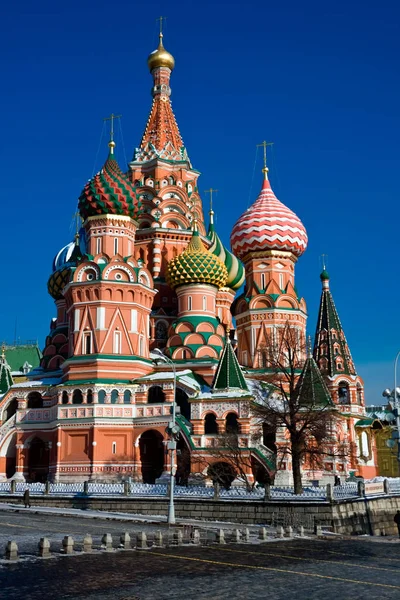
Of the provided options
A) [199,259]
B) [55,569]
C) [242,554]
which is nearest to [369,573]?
[242,554]

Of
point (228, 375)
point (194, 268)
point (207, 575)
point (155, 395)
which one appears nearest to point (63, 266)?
point (194, 268)

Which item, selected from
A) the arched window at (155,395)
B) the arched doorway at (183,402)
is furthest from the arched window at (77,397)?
the arched doorway at (183,402)

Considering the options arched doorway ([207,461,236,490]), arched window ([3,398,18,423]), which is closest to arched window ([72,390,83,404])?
arched window ([3,398,18,423])

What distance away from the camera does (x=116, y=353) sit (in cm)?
3756

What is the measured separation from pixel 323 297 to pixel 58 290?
17160mm

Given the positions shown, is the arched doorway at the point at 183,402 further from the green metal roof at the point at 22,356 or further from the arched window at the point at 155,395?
the green metal roof at the point at 22,356

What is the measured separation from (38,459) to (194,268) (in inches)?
534

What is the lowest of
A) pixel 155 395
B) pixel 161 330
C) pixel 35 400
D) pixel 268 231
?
pixel 155 395

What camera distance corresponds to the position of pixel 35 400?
39.9 metres

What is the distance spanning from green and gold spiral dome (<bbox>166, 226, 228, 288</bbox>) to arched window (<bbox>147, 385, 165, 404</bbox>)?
7536 mm

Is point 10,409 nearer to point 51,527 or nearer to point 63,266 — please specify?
point 63,266

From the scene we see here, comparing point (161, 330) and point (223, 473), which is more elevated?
point (161, 330)

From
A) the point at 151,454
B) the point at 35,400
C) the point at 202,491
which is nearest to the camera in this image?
the point at 202,491

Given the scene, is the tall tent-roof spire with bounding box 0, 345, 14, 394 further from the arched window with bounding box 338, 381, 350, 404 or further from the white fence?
the arched window with bounding box 338, 381, 350, 404
